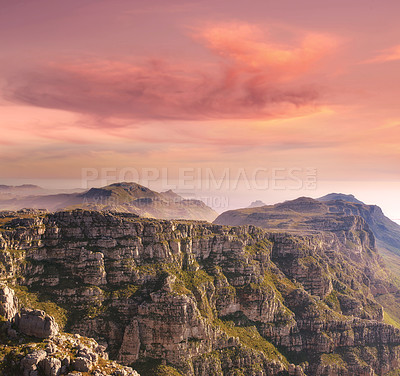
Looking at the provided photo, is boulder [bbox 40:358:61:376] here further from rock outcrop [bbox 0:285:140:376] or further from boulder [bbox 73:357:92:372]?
boulder [bbox 73:357:92:372]

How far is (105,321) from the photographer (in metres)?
183

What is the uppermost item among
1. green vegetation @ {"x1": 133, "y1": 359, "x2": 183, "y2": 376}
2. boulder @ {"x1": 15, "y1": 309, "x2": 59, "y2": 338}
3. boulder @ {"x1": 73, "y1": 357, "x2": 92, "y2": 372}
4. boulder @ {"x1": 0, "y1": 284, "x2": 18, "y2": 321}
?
boulder @ {"x1": 0, "y1": 284, "x2": 18, "y2": 321}

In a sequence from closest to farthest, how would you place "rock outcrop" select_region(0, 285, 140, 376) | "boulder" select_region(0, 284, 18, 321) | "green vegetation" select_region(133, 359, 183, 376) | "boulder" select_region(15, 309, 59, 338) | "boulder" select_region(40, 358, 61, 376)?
"boulder" select_region(40, 358, 61, 376) → "rock outcrop" select_region(0, 285, 140, 376) → "boulder" select_region(15, 309, 59, 338) → "boulder" select_region(0, 284, 18, 321) → "green vegetation" select_region(133, 359, 183, 376)

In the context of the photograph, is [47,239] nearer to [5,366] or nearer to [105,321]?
[105,321]

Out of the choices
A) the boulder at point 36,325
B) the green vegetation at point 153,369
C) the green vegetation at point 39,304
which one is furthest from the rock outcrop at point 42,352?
the green vegetation at point 153,369

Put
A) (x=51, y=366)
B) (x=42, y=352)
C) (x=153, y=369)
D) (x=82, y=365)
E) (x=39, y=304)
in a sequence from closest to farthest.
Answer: (x=51, y=366) < (x=42, y=352) < (x=82, y=365) < (x=39, y=304) < (x=153, y=369)

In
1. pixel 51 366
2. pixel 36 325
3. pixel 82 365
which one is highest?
pixel 36 325

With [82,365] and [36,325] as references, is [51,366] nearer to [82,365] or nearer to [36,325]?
[82,365]

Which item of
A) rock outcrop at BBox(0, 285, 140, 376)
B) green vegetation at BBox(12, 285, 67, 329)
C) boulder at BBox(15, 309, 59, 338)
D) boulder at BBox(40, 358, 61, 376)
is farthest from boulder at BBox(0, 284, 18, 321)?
green vegetation at BBox(12, 285, 67, 329)

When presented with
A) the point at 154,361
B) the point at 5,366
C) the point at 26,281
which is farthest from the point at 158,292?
the point at 5,366

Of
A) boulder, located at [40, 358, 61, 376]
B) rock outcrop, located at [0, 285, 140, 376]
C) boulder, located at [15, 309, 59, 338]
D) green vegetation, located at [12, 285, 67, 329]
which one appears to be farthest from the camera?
Answer: green vegetation, located at [12, 285, 67, 329]

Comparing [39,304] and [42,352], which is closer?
[42,352]

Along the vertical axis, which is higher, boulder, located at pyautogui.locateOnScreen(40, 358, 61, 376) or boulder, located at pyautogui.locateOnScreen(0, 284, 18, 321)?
boulder, located at pyautogui.locateOnScreen(0, 284, 18, 321)

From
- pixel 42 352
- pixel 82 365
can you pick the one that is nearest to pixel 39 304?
pixel 42 352
